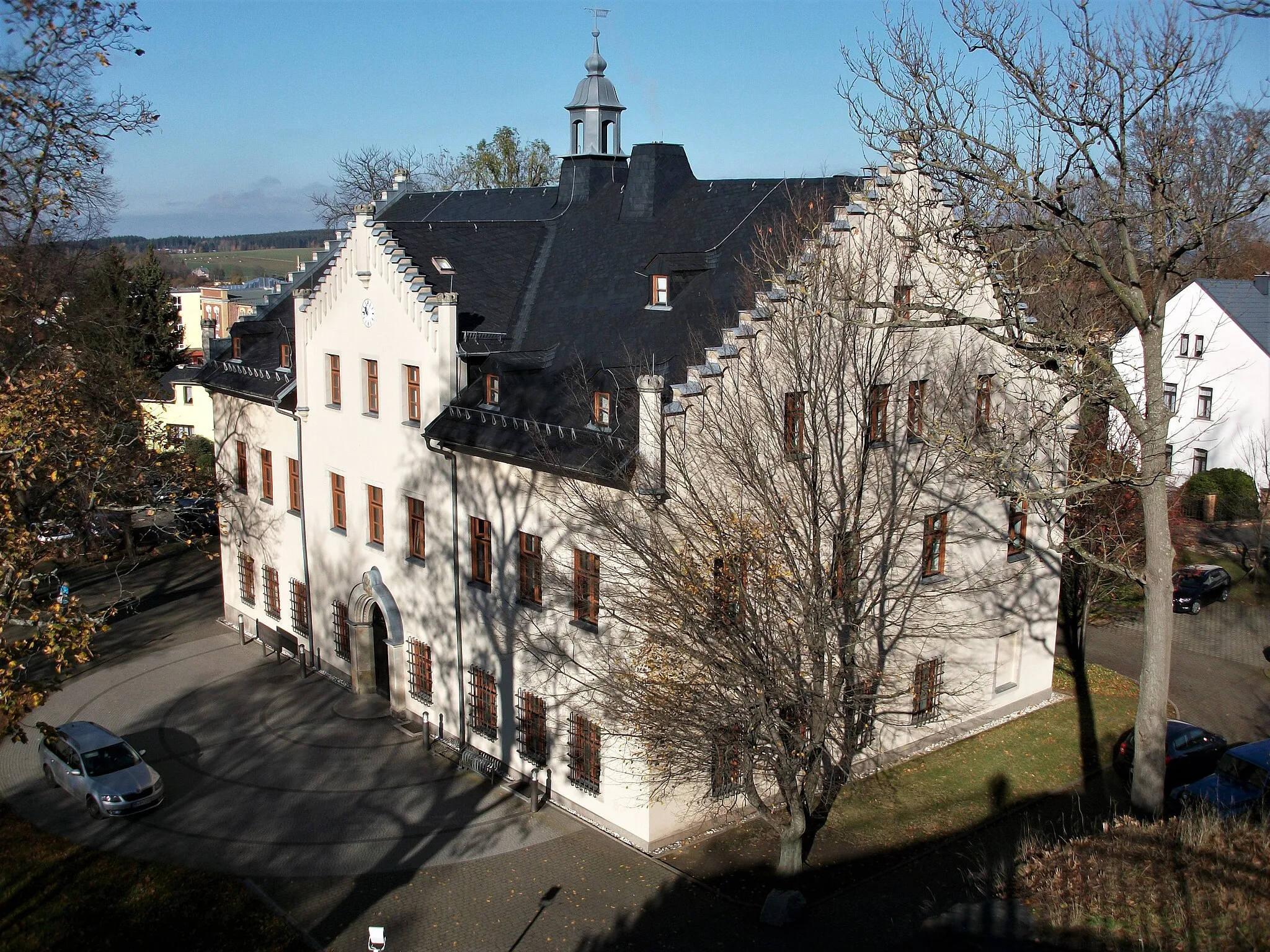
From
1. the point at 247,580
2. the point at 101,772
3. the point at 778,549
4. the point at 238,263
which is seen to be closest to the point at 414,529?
the point at 101,772

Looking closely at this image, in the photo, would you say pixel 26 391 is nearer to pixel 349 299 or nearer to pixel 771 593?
pixel 349 299

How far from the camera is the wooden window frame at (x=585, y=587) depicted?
20.1 metres

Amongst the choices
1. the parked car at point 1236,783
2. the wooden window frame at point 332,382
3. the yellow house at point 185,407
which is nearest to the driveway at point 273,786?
the wooden window frame at point 332,382

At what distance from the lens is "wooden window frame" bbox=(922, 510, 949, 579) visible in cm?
2216

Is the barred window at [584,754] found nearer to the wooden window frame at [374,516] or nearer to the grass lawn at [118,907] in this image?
the grass lawn at [118,907]

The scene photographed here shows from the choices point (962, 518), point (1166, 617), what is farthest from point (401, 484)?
point (1166, 617)

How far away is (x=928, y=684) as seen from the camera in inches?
921

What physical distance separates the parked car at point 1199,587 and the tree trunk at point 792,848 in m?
21.9

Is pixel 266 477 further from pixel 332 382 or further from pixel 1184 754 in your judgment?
pixel 1184 754

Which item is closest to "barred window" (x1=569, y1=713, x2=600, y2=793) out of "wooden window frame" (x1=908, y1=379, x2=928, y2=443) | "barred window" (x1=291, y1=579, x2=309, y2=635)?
"wooden window frame" (x1=908, y1=379, x2=928, y2=443)

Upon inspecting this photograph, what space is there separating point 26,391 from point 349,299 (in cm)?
866

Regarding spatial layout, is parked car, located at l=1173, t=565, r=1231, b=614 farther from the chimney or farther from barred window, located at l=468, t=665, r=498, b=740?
the chimney

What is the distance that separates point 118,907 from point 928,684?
1651 cm

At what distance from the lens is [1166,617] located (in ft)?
54.7
